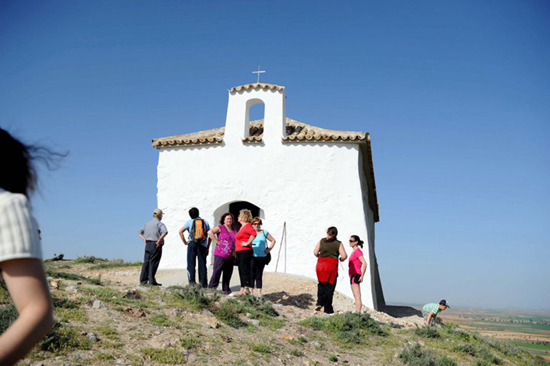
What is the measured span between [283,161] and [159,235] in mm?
5401

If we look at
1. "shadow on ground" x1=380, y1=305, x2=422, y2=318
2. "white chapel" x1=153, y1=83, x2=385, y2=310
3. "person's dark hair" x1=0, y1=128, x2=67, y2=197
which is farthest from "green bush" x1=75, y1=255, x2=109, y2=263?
"person's dark hair" x1=0, y1=128, x2=67, y2=197

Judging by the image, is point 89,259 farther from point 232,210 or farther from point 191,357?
point 191,357

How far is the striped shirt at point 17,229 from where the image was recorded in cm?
162

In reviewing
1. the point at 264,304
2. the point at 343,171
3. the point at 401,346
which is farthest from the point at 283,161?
the point at 401,346

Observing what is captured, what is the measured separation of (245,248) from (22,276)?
26.9 ft

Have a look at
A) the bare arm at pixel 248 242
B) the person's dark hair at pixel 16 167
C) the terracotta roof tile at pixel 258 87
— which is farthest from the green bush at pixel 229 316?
the terracotta roof tile at pixel 258 87

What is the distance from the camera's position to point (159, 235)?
10586mm

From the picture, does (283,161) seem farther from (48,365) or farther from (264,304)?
(48,365)

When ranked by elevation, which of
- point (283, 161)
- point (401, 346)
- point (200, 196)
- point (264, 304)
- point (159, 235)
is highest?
point (283, 161)

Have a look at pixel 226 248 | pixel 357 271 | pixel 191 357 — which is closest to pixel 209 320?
pixel 191 357

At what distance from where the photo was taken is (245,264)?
9812 millimetres

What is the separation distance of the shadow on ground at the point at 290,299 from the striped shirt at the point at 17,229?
9.62 meters

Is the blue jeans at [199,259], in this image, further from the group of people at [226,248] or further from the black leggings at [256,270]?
the black leggings at [256,270]

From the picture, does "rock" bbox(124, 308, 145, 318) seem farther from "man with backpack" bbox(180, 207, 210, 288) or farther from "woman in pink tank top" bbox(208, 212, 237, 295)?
"man with backpack" bbox(180, 207, 210, 288)
